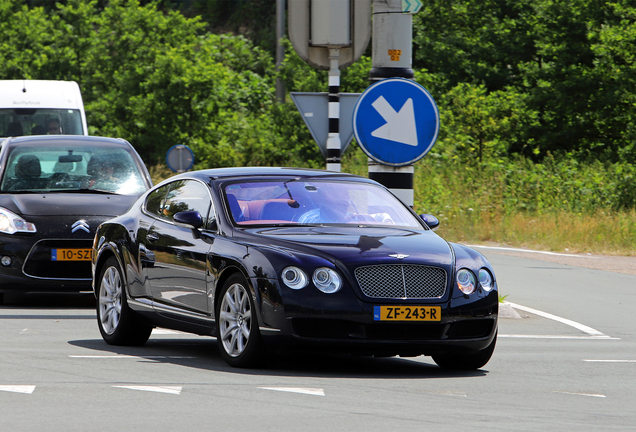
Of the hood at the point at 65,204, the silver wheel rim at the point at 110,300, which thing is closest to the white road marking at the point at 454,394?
the silver wheel rim at the point at 110,300

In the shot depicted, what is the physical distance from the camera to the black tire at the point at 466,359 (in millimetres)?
8117

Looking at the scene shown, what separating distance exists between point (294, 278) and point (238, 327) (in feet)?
2.05

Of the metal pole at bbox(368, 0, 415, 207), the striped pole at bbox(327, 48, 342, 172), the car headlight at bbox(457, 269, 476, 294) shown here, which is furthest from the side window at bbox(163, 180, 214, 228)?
the striped pole at bbox(327, 48, 342, 172)

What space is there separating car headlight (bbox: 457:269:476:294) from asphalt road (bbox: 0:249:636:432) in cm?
61

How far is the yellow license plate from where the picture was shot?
11.6m

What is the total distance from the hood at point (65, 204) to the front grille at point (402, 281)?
492cm

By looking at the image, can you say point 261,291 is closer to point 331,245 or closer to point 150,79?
point 331,245

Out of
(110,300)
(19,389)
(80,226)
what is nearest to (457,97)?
(80,226)

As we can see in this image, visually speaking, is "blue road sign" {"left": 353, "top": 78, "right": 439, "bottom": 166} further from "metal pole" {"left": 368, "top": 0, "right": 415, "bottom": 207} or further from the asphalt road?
the asphalt road

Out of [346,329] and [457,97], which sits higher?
[346,329]

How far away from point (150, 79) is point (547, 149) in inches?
501

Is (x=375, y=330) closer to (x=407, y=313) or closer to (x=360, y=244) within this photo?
(x=407, y=313)

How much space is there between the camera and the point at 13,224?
458 inches

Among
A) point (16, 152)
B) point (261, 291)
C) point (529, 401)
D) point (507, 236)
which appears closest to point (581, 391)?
point (529, 401)
